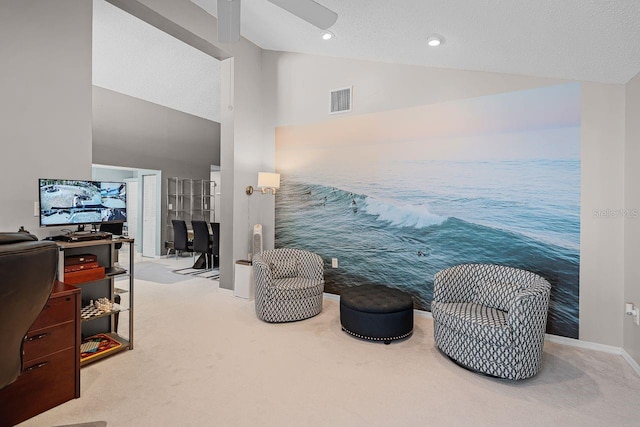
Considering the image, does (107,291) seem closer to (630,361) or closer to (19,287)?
(19,287)

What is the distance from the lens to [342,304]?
3273 millimetres

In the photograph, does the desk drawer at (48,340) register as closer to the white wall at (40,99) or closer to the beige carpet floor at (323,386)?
the beige carpet floor at (323,386)

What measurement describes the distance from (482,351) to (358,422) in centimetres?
111

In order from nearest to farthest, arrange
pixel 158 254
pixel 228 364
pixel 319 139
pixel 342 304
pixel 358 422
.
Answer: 1. pixel 358 422
2. pixel 228 364
3. pixel 342 304
4. pixel 319 139
5. pixel 158 254

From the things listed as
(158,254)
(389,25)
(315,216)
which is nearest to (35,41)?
(389,25)

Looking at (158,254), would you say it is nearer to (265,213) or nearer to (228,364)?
(265,213)

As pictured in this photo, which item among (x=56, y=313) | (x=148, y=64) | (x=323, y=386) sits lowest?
(x=323, y=386)

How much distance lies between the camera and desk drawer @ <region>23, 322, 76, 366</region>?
6.37 feet

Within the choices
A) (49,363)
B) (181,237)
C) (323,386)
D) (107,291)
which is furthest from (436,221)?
(181,237)

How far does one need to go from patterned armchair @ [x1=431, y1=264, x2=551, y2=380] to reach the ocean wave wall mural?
19.3 inches

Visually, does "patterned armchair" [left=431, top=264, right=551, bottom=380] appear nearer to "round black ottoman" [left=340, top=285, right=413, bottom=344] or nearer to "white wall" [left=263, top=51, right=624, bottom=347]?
"round black ottoman" [left=340, top=285, right=413, bottom=344]

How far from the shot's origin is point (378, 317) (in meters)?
3.00

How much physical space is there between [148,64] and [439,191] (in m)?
4.77

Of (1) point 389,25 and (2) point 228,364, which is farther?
(1) point 389,25
